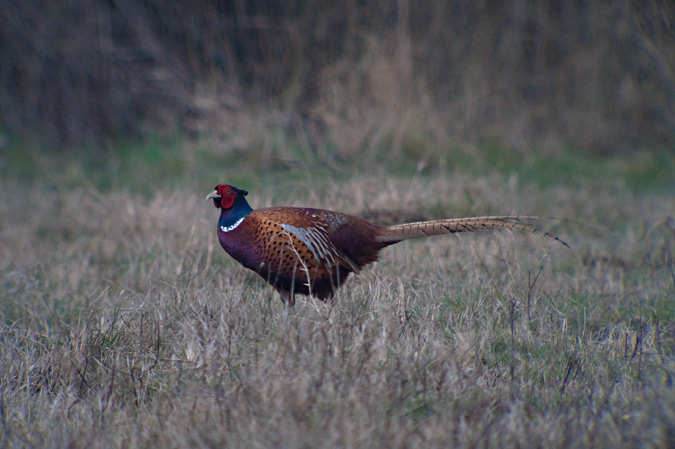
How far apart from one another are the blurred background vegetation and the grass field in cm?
197

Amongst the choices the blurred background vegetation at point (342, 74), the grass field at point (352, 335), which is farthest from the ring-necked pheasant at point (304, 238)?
the blurred background vegetation at point (342, 74)

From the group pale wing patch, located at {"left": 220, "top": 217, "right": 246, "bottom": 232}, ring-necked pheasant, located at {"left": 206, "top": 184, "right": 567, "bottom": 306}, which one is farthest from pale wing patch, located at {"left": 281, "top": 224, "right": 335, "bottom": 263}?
pale wing patch, located at {"left": 220, "top": 217, "right": 246, "bottom": 232}

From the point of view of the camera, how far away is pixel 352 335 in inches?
94.7

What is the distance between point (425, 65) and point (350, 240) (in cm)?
458

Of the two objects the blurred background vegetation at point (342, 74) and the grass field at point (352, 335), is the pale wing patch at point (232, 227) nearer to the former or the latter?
the grass field at point (352, 335)

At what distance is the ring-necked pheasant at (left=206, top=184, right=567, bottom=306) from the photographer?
3.01 m

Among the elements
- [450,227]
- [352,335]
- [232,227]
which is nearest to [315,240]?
[232,227]

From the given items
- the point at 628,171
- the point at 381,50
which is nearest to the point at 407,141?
the point at 381,50

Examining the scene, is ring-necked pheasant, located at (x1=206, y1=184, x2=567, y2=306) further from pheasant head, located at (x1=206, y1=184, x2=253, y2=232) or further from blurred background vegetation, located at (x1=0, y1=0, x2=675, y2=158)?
blurred background vegetation, located at (x1=0, y1=0, x2=675, y2=158)

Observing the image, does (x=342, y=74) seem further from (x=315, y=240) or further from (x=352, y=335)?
(x=352, y=335)

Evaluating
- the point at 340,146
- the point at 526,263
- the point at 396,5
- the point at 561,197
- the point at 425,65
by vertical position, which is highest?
the point at 396,5

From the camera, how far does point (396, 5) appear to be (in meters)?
7.19

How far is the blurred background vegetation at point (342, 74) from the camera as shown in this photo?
6.84 meters

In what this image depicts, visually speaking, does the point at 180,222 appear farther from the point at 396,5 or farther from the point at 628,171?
the point at 628,171
